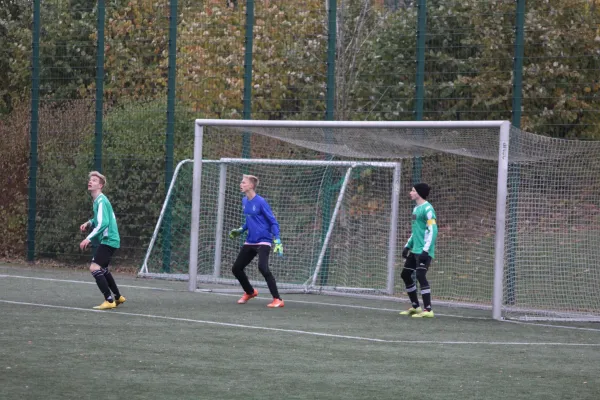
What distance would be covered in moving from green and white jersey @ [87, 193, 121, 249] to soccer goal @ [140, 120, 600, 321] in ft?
7.47

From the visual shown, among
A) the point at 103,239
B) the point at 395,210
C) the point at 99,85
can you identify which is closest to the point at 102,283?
the point at 103,239

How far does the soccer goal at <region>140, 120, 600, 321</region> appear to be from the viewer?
13.7m

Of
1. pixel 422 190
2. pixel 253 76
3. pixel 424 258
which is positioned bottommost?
pixel 424 258

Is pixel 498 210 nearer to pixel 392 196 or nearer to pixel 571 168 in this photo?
pixel 571 168

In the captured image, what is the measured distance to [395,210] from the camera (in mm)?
15289

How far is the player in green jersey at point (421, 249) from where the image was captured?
12.8 metres

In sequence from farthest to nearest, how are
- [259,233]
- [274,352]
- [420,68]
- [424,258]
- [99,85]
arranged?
[99,85]
[420,68]
[259,233]
[424,258]
[274,352]

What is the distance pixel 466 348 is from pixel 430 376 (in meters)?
1.81

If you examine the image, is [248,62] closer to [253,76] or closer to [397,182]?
[253,76]

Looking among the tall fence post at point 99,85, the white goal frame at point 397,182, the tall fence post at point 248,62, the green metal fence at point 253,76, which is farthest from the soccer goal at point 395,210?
the tall fence post at point 99,85

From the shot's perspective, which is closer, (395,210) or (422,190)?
(422,190)

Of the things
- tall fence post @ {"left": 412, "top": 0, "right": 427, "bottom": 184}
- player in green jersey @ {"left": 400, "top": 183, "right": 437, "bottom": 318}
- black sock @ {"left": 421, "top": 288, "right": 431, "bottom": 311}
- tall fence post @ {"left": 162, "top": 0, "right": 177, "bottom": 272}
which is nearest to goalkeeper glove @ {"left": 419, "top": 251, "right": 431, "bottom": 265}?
player in green jersey @ {"left": 400, "top": 183, "right": 437, "bottom": 318}

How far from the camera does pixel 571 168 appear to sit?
45.4 ft

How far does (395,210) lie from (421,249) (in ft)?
7.95
